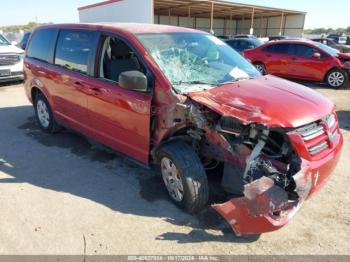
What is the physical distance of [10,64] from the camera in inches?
425

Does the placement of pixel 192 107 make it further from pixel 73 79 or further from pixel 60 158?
pixel 60 158

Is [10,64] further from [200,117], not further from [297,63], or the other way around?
[200,117]

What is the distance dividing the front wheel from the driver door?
8.27m

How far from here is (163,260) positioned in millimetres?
2809

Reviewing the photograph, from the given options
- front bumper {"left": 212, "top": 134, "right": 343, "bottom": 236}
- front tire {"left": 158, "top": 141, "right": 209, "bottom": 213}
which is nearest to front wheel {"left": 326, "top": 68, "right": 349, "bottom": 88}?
front bumper {"left": 212, "top": 134, "right": 343, "bottom": 236}

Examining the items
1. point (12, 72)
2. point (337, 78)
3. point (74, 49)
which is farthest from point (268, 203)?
point (12, 72)

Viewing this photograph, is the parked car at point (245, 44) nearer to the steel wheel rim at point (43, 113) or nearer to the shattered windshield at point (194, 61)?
the steel wheel rim at point (43, 113)

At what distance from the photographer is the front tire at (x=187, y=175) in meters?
3.24

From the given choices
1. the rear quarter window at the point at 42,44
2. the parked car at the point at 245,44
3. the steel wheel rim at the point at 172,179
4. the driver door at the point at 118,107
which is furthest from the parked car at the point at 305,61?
the steel wheel rim at the point at 172,179

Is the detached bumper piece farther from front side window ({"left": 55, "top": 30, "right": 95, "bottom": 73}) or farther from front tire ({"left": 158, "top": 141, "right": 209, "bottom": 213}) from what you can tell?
front side window ({"left": 55, "top": 30, "right": 95, "bottom": 73})

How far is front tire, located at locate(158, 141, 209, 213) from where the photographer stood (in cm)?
324

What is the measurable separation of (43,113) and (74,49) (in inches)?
70.1

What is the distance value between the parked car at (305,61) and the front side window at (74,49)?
8341 millimetres

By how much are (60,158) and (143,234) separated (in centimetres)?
235
